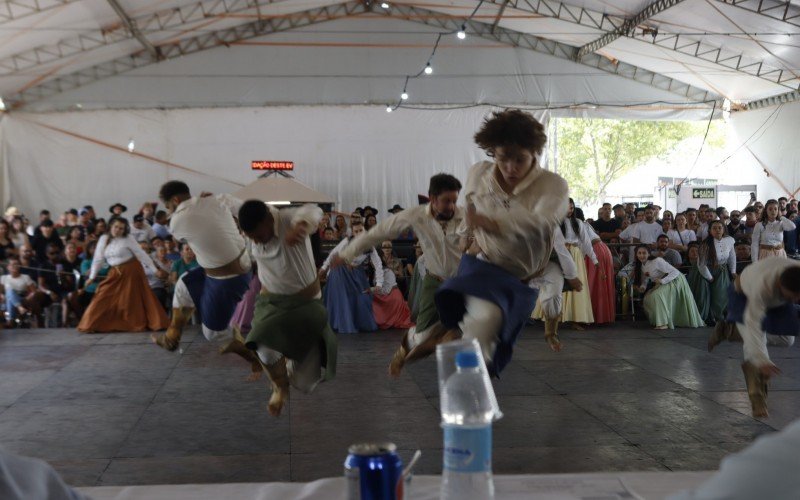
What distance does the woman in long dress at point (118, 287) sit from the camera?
9.75 meters

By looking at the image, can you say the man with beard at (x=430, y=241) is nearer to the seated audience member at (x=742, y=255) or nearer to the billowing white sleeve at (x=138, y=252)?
the billowing white sleeve at (x=138, y=252)

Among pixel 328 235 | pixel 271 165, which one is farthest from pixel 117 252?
pixel 271 165

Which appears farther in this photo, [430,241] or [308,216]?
[430,241]

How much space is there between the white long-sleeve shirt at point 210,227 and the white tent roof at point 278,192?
7931 mm

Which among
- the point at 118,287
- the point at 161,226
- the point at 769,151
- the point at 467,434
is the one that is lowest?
the point at 118,287

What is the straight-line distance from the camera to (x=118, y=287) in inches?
386

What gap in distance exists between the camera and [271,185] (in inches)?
558

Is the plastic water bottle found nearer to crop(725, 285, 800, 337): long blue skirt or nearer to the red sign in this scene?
crop(725, 285, 800, 337): long blue skirt

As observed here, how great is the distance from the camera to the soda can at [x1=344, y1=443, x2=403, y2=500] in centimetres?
172

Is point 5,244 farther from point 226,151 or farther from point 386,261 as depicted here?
point 226,151

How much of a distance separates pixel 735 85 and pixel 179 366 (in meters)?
14.0

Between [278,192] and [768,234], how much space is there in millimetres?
7994

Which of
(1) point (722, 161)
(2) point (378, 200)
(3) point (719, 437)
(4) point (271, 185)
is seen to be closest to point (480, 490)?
(3) point (719, 437)

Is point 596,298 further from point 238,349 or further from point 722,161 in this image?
point 722,161
